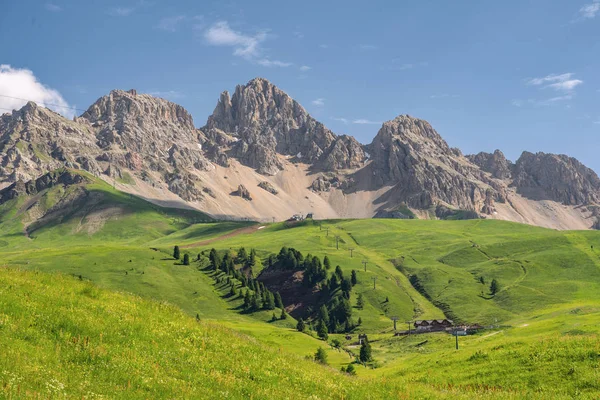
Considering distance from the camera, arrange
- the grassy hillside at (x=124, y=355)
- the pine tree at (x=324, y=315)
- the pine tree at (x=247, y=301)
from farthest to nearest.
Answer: the pine tree at (x=247, y=301) → the pine tree at (x=324, y=315) → the grassy hillside at (x=124, y=355)

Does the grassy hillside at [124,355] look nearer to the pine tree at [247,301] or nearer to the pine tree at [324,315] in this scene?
the pine tree at [324,315]

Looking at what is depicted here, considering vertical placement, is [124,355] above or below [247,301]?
above

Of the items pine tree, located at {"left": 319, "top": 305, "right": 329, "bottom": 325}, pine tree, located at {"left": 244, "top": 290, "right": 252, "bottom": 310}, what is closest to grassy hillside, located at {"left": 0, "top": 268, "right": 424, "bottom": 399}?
pine tree, located at {"left": 319, "top": 305, "right": 329, "bottom": 325}

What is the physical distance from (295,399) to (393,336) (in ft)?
443

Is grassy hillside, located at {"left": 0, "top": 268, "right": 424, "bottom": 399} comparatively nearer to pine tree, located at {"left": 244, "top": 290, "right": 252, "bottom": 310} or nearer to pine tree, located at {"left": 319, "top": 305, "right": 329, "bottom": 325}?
pine tree, located at {"left": 319, "top": 305, "right": 329, "bottom": 325}

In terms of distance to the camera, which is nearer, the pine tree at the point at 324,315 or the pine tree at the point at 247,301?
the pine tree at the point at 324,315

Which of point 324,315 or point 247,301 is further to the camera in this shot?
point 247,301

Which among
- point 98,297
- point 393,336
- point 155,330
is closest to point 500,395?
point 155,330

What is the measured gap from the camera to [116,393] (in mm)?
19156

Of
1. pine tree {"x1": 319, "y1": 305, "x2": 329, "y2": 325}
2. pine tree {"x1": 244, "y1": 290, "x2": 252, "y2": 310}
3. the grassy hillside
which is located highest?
the grassy hillside

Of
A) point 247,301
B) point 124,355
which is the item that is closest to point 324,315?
point 247,301

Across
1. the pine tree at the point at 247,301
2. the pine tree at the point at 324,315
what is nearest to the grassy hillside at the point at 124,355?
the pine tree at the point at 324,315

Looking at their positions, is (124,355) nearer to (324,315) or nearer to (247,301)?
(324,315)

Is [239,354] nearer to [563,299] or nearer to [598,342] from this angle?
[598,342]
